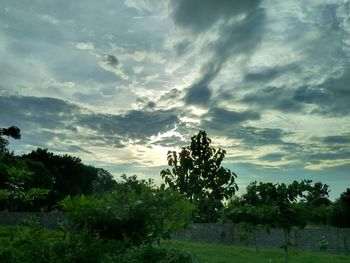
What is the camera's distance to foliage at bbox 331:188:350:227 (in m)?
47.7

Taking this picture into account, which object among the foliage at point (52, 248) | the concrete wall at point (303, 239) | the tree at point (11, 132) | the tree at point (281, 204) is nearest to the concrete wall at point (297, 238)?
the concrete wall at point (303, 239)

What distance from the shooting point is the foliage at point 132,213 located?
24.5 feet

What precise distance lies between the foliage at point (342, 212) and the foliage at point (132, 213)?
143ft

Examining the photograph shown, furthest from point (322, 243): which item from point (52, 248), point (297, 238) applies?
point (52, 248)

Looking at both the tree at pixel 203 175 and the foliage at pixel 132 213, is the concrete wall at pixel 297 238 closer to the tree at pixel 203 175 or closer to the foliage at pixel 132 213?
the tree at pixel 203 175

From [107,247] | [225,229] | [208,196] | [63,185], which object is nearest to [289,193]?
[107,247]

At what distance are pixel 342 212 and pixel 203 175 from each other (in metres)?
15.8

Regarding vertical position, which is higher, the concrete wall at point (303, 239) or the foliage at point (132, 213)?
the concrete wall at point (303, 239)

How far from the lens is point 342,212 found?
158 ft

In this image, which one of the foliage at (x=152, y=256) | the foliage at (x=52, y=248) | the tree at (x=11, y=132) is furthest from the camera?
the tree at (x=11, y=132)

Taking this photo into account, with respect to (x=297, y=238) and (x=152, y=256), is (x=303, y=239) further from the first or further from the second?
(x=152, y=256)

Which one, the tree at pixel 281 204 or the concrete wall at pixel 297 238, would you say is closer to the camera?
the tree at pixel 281 204

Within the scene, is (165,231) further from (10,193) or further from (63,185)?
(63,185)

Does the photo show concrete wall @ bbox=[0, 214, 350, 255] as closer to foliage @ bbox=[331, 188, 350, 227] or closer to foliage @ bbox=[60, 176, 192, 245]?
foliage @ bbox=[331, 188, 350, 227]
